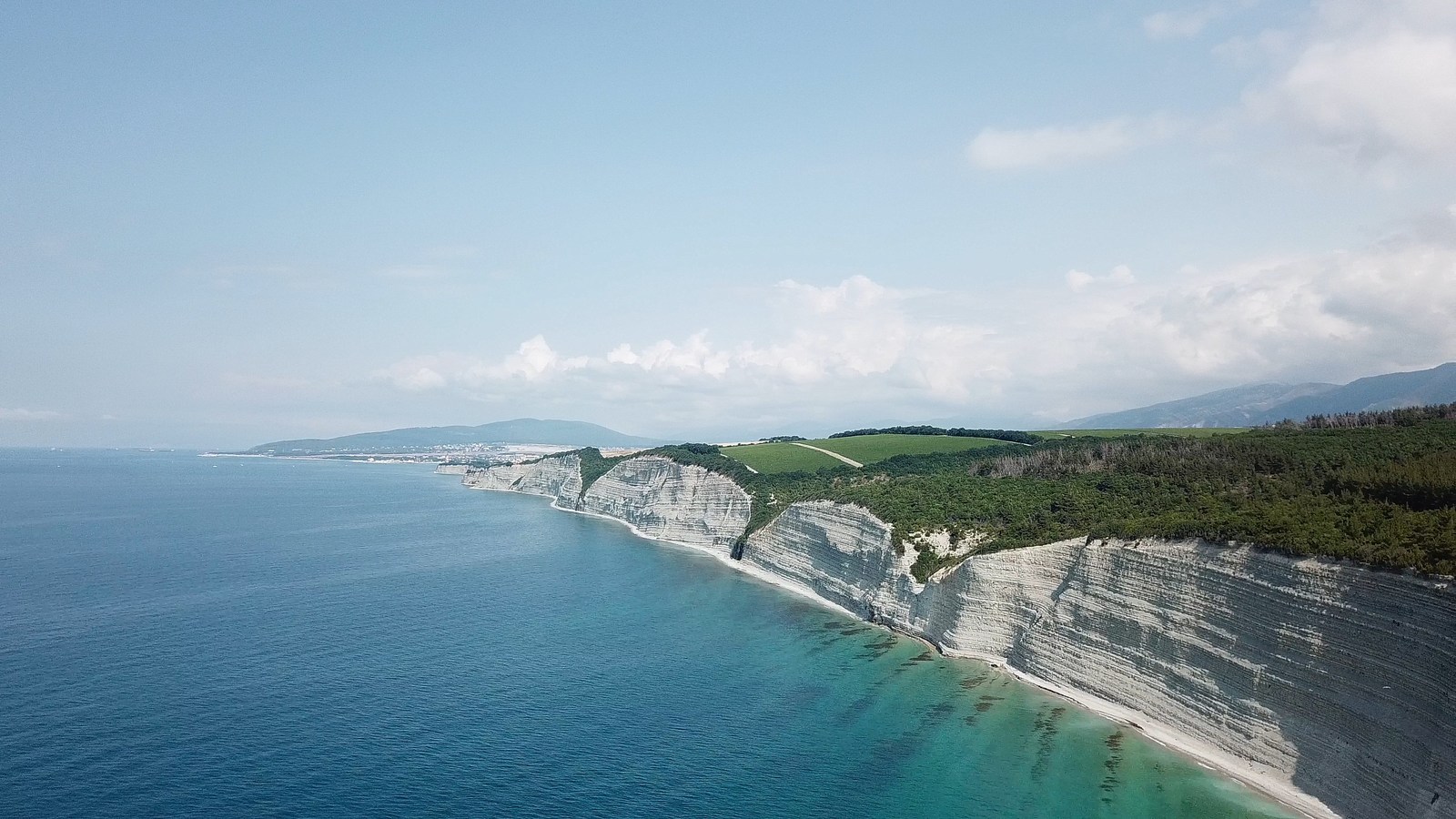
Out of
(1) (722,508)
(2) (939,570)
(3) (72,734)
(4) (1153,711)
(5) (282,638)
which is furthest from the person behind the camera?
(1) (722,508)

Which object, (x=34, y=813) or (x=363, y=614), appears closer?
(x=34, y=813)

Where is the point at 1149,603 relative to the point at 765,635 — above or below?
above

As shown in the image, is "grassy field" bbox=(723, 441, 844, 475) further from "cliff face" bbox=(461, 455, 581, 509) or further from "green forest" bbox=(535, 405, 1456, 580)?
"cliff face" bbox=(461, 455, 581, 509)

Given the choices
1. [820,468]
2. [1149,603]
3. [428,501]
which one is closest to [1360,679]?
[1149,603]

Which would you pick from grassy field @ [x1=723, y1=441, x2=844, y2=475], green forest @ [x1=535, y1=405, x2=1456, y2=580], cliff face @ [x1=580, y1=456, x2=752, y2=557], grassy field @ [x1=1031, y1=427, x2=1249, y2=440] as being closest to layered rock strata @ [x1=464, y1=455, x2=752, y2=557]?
cliff face @ [x1=580, y1=456, x2=752, y2=557]

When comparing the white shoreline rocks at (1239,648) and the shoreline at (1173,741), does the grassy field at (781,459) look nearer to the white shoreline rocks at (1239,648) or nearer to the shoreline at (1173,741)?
the shoreline at (1173,741)

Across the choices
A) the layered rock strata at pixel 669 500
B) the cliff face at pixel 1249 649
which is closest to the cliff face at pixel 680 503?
the layered rock strata at pixel 669 500

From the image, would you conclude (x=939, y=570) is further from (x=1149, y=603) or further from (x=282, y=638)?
(x=282, y=638)
